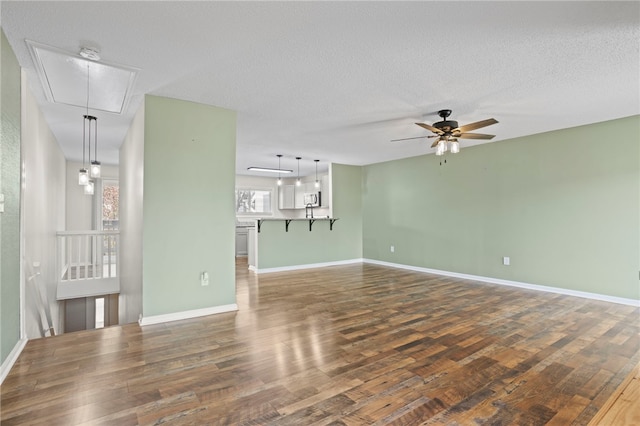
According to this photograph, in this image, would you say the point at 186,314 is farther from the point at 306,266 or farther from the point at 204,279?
the point at 306,266

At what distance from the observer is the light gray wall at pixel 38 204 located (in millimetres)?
3000

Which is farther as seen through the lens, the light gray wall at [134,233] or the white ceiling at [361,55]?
the light gray wall at [134,233]

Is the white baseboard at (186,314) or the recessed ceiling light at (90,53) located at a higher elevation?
the recessed ceiling light at (90,53)

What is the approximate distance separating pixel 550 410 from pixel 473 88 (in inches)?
111

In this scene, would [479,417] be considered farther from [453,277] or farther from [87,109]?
[87,109]

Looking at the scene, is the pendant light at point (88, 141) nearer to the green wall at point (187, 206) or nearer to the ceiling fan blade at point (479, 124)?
the green wall at point (187, 206)

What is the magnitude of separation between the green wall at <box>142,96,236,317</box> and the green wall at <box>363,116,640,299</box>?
4.23 m

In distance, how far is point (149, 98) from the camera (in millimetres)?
3318

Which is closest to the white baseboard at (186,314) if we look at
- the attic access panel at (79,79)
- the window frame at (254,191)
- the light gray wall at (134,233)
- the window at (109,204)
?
the light gray wall at (134,233)

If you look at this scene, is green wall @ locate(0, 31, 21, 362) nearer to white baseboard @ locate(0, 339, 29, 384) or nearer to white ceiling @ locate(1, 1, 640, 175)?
white baseboard @ locate(0, 339, 29, 384)

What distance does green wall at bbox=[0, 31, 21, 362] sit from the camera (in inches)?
87.4

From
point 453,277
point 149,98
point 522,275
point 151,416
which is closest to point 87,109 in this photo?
point 149,98

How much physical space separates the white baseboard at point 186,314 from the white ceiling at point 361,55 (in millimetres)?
2385

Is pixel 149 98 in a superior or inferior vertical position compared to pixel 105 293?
superior
